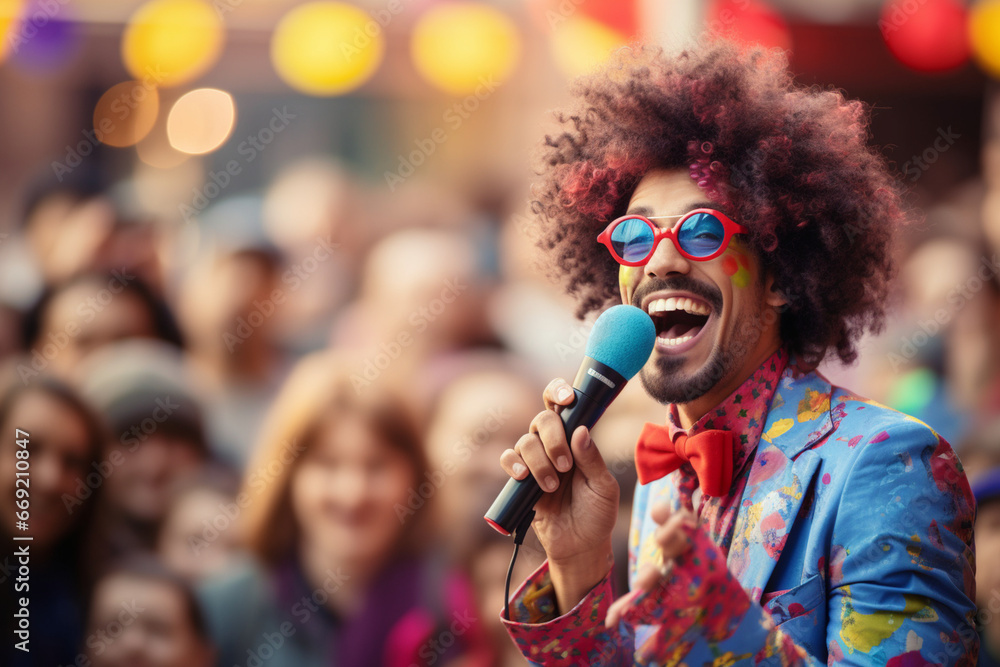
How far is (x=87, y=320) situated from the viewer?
421 centimetres

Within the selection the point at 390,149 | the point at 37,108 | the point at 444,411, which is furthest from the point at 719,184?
the point at 37,108

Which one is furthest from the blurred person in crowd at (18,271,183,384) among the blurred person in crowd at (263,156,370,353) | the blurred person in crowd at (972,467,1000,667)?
the blurred person in crowd at (972,467,1000,667)

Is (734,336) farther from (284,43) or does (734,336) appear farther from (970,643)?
(284,43)

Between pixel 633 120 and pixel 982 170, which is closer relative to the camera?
pixel 633 120

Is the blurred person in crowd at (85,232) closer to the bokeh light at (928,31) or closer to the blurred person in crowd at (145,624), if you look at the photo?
the blurred person in crowd at (145,624)

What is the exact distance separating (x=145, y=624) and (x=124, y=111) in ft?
10.1

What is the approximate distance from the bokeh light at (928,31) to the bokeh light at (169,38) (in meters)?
4.22

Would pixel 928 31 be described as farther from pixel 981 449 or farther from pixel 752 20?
pixel 981 449

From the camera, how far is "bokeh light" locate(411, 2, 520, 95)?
535 cm

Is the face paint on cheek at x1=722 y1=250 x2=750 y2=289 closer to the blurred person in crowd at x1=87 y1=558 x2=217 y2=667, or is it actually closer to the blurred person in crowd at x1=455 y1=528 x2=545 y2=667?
the blurred person in crowd at x1=455 y1=528 x2=545 y2=667

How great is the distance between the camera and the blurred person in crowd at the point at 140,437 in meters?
3.78

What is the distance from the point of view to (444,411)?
4027mm

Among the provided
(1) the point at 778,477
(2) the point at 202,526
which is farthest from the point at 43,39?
(1) the point at 778,477

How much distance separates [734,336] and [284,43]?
14.4ft
